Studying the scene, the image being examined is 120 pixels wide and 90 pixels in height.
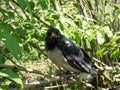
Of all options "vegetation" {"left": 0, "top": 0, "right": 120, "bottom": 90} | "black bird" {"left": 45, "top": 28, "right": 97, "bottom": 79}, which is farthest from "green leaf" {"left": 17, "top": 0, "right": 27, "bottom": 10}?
"black bird" {"left": 45, "top": 28, "right": 97, "bottom": 79}

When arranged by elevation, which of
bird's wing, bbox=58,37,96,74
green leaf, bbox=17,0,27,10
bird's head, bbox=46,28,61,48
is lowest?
bird's wing, bbox=58,37,96,74

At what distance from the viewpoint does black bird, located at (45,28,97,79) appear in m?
2.36

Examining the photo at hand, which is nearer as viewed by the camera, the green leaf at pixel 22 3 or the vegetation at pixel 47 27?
the green leaf at pixel 22 3

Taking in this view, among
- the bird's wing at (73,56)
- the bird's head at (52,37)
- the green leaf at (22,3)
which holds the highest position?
the green leaf at (22,3)

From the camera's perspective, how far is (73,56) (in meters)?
2.42

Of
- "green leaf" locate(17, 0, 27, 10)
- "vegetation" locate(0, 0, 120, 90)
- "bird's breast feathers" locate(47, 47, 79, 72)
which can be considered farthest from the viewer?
"bird's breast feathers" locate(47, 47, 79, 72)

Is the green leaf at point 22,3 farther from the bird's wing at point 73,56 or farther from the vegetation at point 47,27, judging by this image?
the bird's wing at point 73,56

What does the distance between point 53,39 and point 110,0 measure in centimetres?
121

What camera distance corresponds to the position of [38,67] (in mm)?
4551

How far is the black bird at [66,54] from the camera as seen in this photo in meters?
2.36

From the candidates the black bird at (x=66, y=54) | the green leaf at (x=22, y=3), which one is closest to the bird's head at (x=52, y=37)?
the black bird at (x=66, y=54)

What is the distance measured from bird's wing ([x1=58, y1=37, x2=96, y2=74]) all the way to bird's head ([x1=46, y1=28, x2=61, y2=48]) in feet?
0.14

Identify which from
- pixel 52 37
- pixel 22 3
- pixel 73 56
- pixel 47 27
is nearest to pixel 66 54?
pixel 73 56

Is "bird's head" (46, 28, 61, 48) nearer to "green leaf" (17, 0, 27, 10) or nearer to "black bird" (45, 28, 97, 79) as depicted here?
"black bird" (45, 28, 97, 79)
